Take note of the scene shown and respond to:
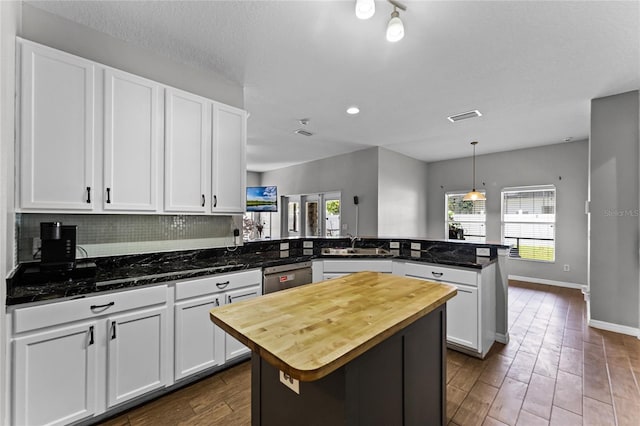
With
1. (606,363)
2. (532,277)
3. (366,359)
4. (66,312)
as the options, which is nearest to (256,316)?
(366,359)

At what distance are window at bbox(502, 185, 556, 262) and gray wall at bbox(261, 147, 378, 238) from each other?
10.0ft

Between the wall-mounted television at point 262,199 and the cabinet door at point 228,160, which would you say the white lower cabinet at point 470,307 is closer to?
the cabinet door at point 228,160

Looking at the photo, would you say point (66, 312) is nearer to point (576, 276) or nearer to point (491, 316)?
Result: point (491, 316)

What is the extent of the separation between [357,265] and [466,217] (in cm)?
483

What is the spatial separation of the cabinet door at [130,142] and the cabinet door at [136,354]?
882mm

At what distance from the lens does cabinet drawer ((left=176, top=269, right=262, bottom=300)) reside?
214cm

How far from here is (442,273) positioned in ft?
9.23

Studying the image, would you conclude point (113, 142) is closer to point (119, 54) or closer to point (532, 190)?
point (119, 54)

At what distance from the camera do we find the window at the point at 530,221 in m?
5.63

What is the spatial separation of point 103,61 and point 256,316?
8.15 ft

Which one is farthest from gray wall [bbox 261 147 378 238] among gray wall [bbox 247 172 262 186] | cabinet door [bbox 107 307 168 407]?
cabinet door [bbox 107 307 168 407]

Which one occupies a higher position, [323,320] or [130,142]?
[130,142]

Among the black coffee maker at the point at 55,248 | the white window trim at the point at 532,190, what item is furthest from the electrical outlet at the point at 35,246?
the white window trim at the point at 532,190

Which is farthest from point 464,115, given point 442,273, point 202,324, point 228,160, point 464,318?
point 202,324
